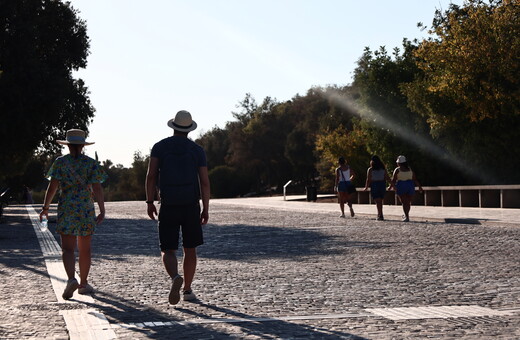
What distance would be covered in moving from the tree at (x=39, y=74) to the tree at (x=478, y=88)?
46.2 ft

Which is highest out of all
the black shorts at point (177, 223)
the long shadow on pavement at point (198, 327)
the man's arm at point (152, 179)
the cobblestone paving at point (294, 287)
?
the man's arm at point (152, 179)

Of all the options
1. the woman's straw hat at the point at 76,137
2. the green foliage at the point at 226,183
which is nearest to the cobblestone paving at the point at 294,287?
the woman's straw hat at the point at 76,137

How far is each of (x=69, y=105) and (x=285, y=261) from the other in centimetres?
2498

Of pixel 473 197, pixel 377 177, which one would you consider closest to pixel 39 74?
pixel 377 177

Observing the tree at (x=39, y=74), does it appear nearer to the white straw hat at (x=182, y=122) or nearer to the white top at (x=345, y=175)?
the white top at (x=345, y=175)

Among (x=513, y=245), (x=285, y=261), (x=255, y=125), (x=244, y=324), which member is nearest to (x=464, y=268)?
(x=285, y=261)

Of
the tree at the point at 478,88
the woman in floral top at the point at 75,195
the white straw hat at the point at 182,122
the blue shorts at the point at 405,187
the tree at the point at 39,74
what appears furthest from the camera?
the tree at the point at 478,88

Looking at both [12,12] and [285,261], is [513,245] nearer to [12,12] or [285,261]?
[285,261]

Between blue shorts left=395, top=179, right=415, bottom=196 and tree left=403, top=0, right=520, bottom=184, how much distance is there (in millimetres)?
10673

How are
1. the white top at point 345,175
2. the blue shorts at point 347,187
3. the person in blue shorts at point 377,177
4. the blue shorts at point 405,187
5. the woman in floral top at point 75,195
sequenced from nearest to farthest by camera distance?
the woman in floral top at point 75,195, the blue shorts at point 405,187, the person in blue shorts at point 377,177, the blue shorts at point 347,187, the white top at point 345,175

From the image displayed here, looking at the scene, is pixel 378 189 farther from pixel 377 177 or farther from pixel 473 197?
pixel 473 197

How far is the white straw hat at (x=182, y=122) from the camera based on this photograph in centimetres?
856

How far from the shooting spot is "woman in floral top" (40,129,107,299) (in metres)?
8.83

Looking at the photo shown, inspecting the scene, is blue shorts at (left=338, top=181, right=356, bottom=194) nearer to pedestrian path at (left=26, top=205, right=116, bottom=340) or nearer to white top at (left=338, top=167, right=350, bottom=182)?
white top at (left=338, top=167, right=350, bottom=182)
